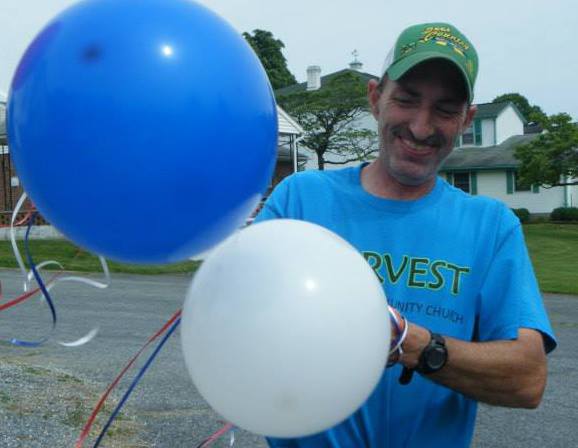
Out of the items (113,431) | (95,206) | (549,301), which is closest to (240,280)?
(95,206)

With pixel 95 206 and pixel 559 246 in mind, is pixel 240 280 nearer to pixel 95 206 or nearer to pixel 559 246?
pixel 95 206

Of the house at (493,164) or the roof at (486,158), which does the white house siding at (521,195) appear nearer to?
the house at (493,164)

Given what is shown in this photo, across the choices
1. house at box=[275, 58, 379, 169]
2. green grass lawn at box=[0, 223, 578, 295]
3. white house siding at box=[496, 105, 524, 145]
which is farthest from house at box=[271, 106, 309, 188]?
white house siding at box=[496, 105, 524, 145]

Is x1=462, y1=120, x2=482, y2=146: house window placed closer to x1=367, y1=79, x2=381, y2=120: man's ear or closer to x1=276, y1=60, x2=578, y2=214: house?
x1=276, y1=60, x2=578, y2=214: house

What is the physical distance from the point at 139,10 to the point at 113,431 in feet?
13.8

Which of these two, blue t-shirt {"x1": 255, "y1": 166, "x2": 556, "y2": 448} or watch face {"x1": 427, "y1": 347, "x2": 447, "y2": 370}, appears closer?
watch face {"x1": 427, "y1": 347, "x2": 447, "y2": 370}

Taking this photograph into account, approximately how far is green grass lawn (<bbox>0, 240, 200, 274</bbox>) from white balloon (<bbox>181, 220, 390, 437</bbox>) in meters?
12.2

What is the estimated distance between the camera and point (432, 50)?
201cm

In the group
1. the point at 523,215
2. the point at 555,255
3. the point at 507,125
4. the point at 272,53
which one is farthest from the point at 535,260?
the point at 272,53

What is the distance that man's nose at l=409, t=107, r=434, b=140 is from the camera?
200cm

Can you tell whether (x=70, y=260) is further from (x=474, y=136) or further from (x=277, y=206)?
(x=474, y=136)

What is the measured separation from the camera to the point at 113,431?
508 centimetres

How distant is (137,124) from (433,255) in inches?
38.4

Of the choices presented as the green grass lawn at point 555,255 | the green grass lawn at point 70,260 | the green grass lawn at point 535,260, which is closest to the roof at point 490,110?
the green grass lawn at point 555,255
